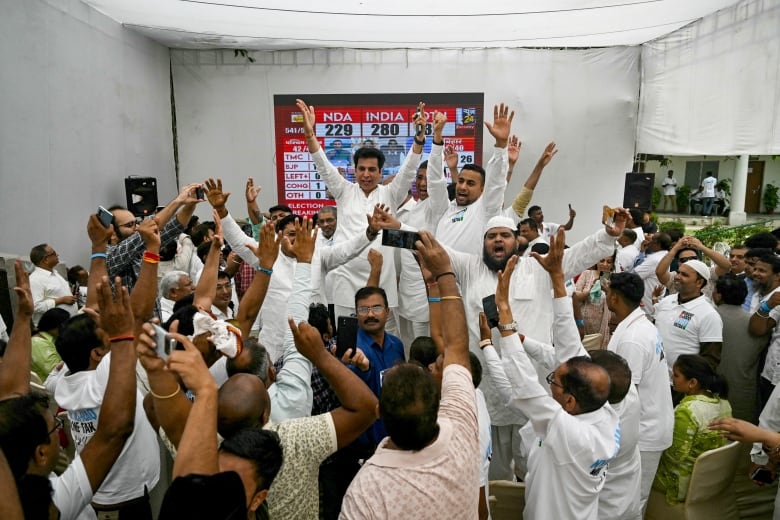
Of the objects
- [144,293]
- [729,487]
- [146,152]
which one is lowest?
[729,487]

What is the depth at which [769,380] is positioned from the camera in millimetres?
3641

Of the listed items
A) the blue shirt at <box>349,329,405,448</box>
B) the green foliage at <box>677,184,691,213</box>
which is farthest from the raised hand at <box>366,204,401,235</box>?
the green foliage at <box>677,184,691,213</box>

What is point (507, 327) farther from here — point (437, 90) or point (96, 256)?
point (437, 90)

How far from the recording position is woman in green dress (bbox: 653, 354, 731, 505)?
2719mm

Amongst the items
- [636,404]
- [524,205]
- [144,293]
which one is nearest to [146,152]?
[524,205]

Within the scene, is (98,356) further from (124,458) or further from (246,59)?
(246,59)

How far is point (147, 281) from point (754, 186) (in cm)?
2239

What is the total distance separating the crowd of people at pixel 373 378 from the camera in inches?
56.2

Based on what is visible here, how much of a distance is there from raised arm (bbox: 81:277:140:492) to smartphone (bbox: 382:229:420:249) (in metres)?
1.02

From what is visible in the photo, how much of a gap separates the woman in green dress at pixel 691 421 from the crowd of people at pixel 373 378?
0.01 meters

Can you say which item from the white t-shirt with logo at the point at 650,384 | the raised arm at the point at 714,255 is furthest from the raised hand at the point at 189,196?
the raised arm at the point at 714,255

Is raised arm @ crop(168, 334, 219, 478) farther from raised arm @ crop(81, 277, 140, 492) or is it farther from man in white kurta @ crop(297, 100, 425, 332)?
man in white kurta @ crop(297, 100, 425, 332)

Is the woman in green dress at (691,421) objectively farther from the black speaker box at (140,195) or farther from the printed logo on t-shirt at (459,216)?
the black speaker box at (140,195)

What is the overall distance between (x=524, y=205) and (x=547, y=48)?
14.3 feet
